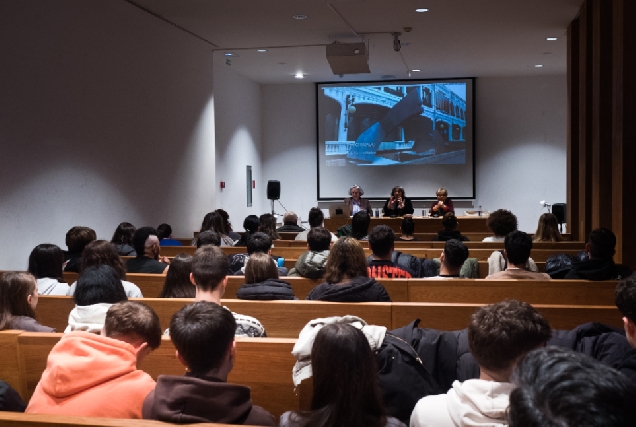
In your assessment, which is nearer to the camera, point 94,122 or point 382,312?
point 382,312

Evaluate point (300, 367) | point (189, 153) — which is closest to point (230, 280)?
point (300, 367)

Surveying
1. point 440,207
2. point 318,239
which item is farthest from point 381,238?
point 440,207

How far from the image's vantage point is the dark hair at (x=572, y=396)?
891 millimetres

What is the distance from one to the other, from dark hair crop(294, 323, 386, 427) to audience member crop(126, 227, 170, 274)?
3.77 metres

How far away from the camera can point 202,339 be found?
6.88ft

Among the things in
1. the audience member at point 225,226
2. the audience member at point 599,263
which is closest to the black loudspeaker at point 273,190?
the audience member at point 225,226

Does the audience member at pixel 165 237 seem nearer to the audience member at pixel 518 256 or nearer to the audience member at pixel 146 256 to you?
the audience member at pixel 146 256

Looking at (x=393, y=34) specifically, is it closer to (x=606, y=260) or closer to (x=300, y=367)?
(x=606, y=260)

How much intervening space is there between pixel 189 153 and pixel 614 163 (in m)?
5.71

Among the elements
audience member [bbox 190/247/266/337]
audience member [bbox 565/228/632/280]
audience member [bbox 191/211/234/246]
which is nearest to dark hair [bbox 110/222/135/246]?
audience member [bbox 191/211/234/246]

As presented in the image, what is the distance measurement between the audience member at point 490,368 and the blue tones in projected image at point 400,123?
1208 cm

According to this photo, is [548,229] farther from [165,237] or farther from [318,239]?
[165,237]

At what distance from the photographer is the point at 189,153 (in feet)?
32.4

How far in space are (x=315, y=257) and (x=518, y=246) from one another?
1.45m
